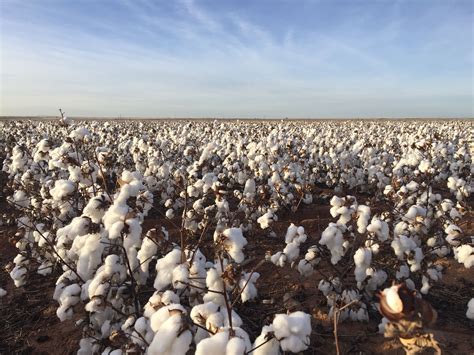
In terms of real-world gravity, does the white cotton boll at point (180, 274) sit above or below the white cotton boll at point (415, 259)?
above

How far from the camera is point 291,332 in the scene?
2512mm

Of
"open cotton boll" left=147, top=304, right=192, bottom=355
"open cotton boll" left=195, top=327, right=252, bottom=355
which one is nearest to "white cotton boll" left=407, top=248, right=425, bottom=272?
"open cotton boll" left=195, top=327, right=252, bottom=355

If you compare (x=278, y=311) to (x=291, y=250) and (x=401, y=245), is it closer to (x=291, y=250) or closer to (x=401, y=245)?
(x=291, y=250)

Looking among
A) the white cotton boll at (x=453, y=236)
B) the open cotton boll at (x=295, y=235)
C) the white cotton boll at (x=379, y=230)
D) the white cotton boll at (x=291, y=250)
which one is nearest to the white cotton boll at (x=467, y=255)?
the white cotton boll at (x=453, y=236)

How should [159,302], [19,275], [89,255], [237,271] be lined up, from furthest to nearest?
[19,275] → [89,255] → [159,302] → [237,271]

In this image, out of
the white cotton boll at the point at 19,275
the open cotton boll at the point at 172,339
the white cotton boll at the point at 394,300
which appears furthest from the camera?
the white cotton boll at the point at 19,275

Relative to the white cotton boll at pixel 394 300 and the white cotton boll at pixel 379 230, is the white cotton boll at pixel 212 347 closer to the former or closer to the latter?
the white cotton boll at pixel 394 300

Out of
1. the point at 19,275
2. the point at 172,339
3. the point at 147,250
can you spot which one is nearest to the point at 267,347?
the point at 172,339

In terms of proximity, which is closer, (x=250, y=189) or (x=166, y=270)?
(x=166, y=270)

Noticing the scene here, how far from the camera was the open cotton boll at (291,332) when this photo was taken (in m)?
2.47

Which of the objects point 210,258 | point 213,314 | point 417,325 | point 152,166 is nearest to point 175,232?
point 210,258

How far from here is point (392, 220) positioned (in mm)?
6719

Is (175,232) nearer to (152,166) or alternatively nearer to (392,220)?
(152,166)

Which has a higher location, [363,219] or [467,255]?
[363,219]
